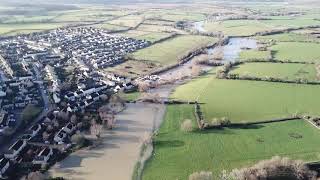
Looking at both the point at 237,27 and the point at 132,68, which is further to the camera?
the point at 237,27

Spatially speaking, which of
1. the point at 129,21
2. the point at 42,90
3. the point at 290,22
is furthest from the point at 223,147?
the point at 290,22

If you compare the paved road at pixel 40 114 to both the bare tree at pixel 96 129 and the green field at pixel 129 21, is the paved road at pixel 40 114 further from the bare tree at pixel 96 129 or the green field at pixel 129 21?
the green field at pixel 129 21

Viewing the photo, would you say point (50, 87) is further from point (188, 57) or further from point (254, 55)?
point (254, 55)

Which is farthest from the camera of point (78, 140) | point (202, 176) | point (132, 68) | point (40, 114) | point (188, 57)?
point (188, 57)

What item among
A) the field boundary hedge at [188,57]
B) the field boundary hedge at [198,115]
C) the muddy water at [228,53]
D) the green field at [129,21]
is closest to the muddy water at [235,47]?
the muddy water at [228,53]

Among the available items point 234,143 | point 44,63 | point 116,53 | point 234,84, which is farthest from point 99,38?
point 234,143

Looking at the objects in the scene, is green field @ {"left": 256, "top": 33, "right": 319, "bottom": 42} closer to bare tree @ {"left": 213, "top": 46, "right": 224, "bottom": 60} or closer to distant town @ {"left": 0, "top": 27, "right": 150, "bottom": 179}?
bare tree @ {"left": 213, "top": 46, "right": 224, "bottom": 60}
